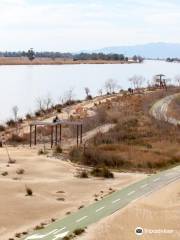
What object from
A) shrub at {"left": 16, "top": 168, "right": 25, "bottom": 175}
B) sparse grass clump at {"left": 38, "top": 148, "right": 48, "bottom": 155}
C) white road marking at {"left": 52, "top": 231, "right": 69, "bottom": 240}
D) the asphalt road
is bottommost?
sparse grass clump at {"left": 38, "top": 148, "right": 48, "bottom": 155}

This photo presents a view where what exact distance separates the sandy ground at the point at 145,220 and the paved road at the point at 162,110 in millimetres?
28291

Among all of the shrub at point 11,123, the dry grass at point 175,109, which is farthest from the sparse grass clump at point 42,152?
the dry grass at point 175,109

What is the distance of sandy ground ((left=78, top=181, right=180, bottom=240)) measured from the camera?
1919cm

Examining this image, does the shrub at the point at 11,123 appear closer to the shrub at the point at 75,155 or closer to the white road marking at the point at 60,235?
the shrub at the point at 75,155

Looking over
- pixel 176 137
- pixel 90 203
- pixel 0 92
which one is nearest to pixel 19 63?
pixel 0 92

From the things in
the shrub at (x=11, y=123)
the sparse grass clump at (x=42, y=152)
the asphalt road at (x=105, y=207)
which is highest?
the asphalt road at (x=105, y=207)

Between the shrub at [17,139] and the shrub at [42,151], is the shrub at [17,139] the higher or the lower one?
the lower one

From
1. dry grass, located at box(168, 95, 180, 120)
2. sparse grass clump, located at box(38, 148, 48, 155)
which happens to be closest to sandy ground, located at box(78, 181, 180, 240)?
sparse grass clump, located at box(38, 148, 48, 155)

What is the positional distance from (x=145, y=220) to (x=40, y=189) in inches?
282

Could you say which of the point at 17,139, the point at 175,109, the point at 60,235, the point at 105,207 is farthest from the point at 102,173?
the point at 175,109

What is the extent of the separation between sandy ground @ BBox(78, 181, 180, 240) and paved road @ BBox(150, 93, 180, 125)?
28291 mm

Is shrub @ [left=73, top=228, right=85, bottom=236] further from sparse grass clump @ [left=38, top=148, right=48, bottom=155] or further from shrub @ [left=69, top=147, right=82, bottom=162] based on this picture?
sparse grass clump @ [left=38, top=148, right=48, bottom=155]

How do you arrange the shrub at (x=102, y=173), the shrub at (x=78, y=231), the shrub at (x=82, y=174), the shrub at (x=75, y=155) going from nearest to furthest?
the shrub at (x=78, y=231)
the shrub at (x=82, y=174)
the shrub at (x=102, y=173)
the shrub at (x=75, y=155)

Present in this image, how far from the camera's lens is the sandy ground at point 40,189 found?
21859 millimetres
